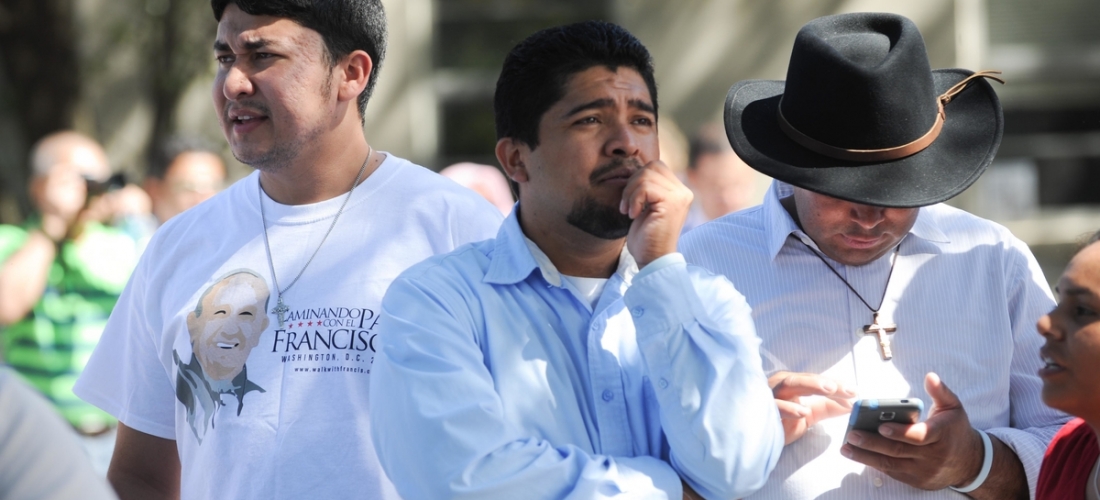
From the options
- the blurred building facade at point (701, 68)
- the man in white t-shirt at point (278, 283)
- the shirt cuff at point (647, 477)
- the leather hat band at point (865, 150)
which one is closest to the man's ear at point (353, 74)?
the man in white t-shirt at point (278, 283)

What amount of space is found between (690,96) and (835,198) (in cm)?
728

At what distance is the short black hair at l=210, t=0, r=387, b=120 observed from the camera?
2.52 metres

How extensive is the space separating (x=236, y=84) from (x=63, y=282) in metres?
3.43

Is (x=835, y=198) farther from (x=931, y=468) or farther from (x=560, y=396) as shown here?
(x=560, y=396)

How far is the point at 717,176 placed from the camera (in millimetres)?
6129

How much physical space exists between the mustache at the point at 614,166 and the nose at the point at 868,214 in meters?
0.51

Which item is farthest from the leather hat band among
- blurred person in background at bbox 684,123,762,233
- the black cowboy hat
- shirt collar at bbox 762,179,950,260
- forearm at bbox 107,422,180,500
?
blurred person in background at bbox 684,123,762,233

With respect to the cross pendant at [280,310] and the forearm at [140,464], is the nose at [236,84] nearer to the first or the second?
the cross pendant at [280,310]

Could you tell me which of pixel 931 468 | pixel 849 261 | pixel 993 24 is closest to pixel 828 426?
pixel 931 468

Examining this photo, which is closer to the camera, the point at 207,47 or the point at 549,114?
the point at 549,114

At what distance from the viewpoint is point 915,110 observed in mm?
2459

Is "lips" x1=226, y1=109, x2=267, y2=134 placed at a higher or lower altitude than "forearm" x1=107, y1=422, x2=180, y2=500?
higher

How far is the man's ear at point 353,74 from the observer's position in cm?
262

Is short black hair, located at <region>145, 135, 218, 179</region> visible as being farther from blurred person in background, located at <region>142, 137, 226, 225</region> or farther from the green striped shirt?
the green striped shirt
